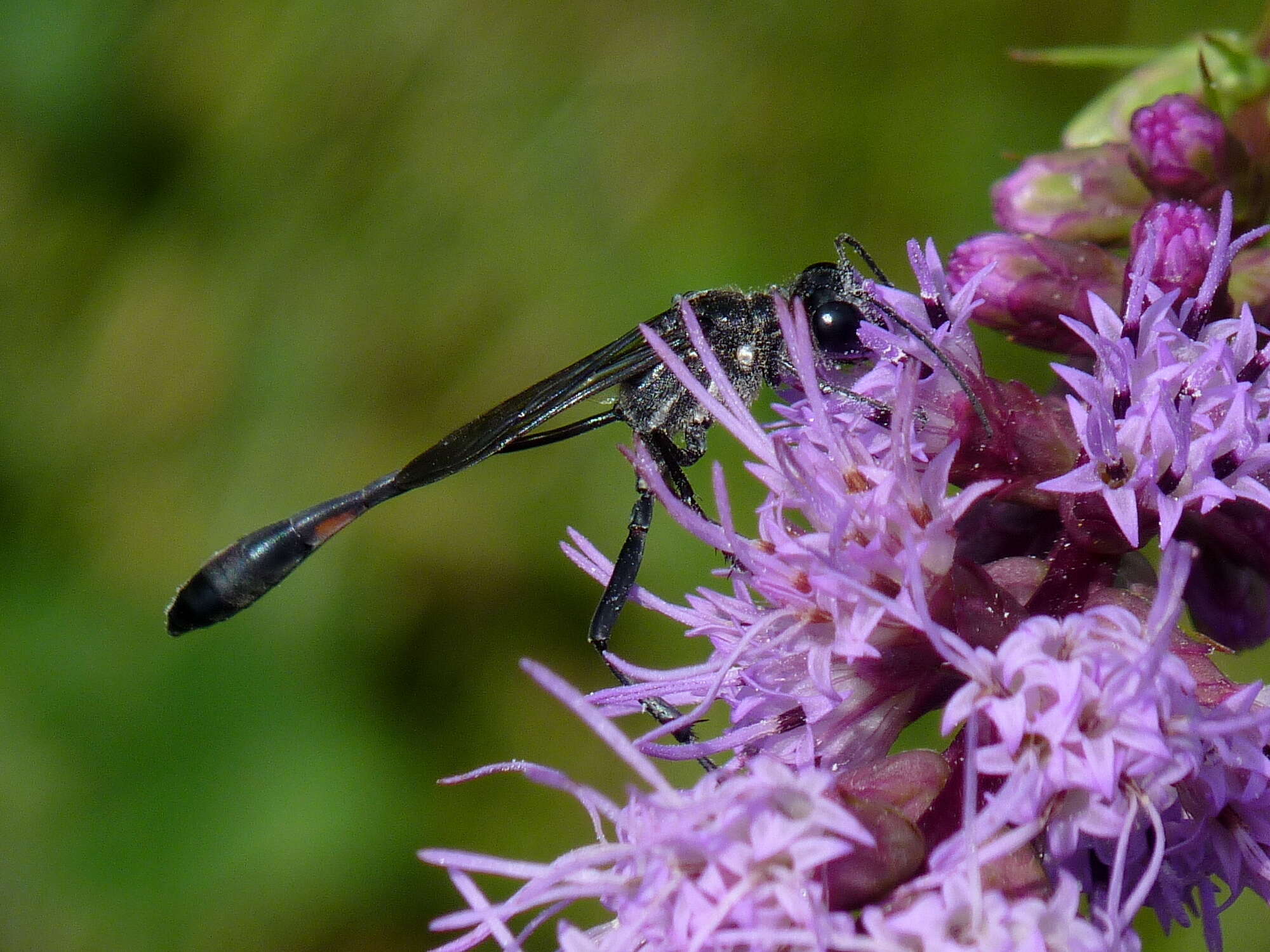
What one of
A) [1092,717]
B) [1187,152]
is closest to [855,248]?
[1187,152]

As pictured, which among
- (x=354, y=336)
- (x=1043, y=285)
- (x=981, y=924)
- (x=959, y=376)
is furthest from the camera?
(x=354, y=336)

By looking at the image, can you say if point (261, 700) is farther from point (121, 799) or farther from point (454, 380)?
point (454, 380)

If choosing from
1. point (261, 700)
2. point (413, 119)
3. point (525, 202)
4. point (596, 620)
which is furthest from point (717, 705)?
point (413, 119)

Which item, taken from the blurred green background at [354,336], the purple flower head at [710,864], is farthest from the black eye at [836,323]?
the blurred green background at [354,336]

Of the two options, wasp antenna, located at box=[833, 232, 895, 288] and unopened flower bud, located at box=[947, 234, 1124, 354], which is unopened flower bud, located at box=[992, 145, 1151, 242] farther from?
wasp antenna, located at box=[833, 232, 895, 288]

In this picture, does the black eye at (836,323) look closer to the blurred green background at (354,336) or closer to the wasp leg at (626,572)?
the wasp leg at (626,572)

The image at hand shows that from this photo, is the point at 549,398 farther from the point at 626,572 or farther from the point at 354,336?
the point at 354,336
